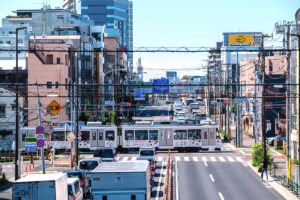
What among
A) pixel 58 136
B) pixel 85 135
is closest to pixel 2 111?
pixel 58 136

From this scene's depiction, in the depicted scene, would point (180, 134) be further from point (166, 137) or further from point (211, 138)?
point (211, 138)

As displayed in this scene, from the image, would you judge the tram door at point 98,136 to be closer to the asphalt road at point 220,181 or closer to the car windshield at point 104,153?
the asphalt road at point 220,181

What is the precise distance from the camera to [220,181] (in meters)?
42.8

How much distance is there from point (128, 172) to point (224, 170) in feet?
94.6

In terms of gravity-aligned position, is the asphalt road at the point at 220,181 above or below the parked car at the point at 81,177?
below

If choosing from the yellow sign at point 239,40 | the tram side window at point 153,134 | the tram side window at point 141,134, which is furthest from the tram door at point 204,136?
the yellow sign at point 239,40

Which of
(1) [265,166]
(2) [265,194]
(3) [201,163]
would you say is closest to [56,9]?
(3) [201,163]

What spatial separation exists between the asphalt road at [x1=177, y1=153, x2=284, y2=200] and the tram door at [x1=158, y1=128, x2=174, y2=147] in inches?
230

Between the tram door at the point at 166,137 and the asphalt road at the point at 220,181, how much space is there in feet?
19.1

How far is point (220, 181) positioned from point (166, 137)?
22.1 metres

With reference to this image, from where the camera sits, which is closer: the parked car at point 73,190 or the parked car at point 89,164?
the parked car at point 73,190

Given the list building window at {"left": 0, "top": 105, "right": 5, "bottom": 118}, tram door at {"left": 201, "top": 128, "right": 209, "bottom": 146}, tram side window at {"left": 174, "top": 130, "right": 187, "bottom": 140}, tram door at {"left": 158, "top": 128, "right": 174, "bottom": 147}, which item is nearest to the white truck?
tram door at {"left": 158, "top": 128, "right": 174, "bottom": 147}

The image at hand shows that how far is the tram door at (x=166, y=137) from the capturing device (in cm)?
6425

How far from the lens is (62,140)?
213 ft
